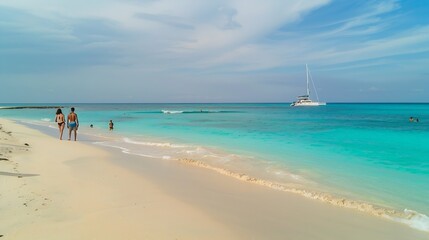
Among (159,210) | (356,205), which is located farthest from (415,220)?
(159,210)

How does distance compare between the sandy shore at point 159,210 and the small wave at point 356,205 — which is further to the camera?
the small wave at point 356,205

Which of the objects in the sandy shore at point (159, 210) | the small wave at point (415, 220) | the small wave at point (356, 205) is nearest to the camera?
the sandy shore at point (159, 210)

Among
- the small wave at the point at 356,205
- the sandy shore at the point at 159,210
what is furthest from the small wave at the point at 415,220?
the sandy shore at the point at 159,210

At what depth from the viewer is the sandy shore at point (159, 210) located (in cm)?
510

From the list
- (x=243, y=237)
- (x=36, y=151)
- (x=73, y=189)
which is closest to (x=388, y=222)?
(x=243, y=237)

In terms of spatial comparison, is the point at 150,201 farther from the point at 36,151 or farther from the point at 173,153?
the point at 36,151

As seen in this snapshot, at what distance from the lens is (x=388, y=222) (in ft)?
20.0

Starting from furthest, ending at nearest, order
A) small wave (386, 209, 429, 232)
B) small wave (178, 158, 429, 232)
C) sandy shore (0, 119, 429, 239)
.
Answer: small wave (178, 158, 429, 232) < small wave (386, 209, 429, 232) < sandy shore (0, 119, 429, 239)

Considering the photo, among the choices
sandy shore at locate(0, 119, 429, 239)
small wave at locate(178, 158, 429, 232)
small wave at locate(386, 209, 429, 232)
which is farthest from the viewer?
small wave at locate(178, 158, 429, 232)

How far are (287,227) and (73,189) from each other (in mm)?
5085

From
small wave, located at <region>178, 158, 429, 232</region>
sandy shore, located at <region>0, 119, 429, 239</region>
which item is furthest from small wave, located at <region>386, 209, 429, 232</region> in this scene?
sandy shore, located at <region>0, 119, 429, 239</region>

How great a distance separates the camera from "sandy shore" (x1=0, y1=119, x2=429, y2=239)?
5.10 meters

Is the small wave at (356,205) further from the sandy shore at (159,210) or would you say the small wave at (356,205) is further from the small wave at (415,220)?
the sandy shore at (159,210)

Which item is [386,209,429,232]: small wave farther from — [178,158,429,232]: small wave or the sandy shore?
the sandy shore
